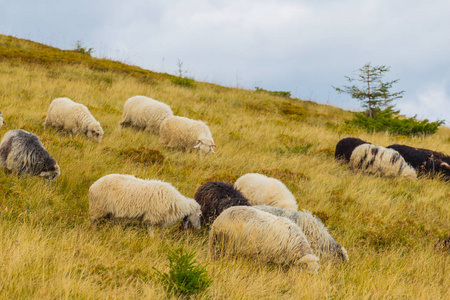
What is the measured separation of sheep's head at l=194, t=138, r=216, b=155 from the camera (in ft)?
32.0

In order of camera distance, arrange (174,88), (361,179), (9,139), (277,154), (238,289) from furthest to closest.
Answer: (174,88), (277,154), (361,179), (9,139), (238,289)

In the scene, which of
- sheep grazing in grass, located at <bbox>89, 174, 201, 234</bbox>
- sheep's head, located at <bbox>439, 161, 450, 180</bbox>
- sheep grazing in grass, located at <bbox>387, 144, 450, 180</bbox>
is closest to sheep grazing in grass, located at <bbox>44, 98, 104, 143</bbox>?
sheep grazing in grass, located at <bbox>89, 174, 201, 234</bbox>

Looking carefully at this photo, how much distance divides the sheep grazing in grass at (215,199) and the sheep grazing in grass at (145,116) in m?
5.54

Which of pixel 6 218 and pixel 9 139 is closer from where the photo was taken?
pixel 6 218

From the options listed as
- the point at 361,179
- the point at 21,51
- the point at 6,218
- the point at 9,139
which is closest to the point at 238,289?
the point at 6,218

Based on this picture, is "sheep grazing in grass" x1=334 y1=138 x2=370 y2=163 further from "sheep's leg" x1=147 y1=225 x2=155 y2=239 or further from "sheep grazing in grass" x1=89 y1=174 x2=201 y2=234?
"sheep's leg" x1=147 y1=225 x2=155 y2=239

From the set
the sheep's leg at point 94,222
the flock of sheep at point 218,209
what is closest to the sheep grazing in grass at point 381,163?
the flock of sheep at point 218,209

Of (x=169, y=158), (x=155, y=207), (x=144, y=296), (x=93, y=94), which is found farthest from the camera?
(x=93, y=94)

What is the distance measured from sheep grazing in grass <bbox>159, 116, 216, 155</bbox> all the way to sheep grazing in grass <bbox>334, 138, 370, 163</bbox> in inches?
169

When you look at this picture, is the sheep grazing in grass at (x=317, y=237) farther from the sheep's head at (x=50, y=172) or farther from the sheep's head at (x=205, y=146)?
the sheep's head at (x=205, y=146)

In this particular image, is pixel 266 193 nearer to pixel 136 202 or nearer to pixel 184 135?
pixel 136 202

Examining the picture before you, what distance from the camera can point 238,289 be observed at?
3.58m

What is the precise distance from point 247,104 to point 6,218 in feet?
52.5

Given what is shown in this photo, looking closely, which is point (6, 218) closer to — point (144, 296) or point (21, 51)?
point (144, 296)
